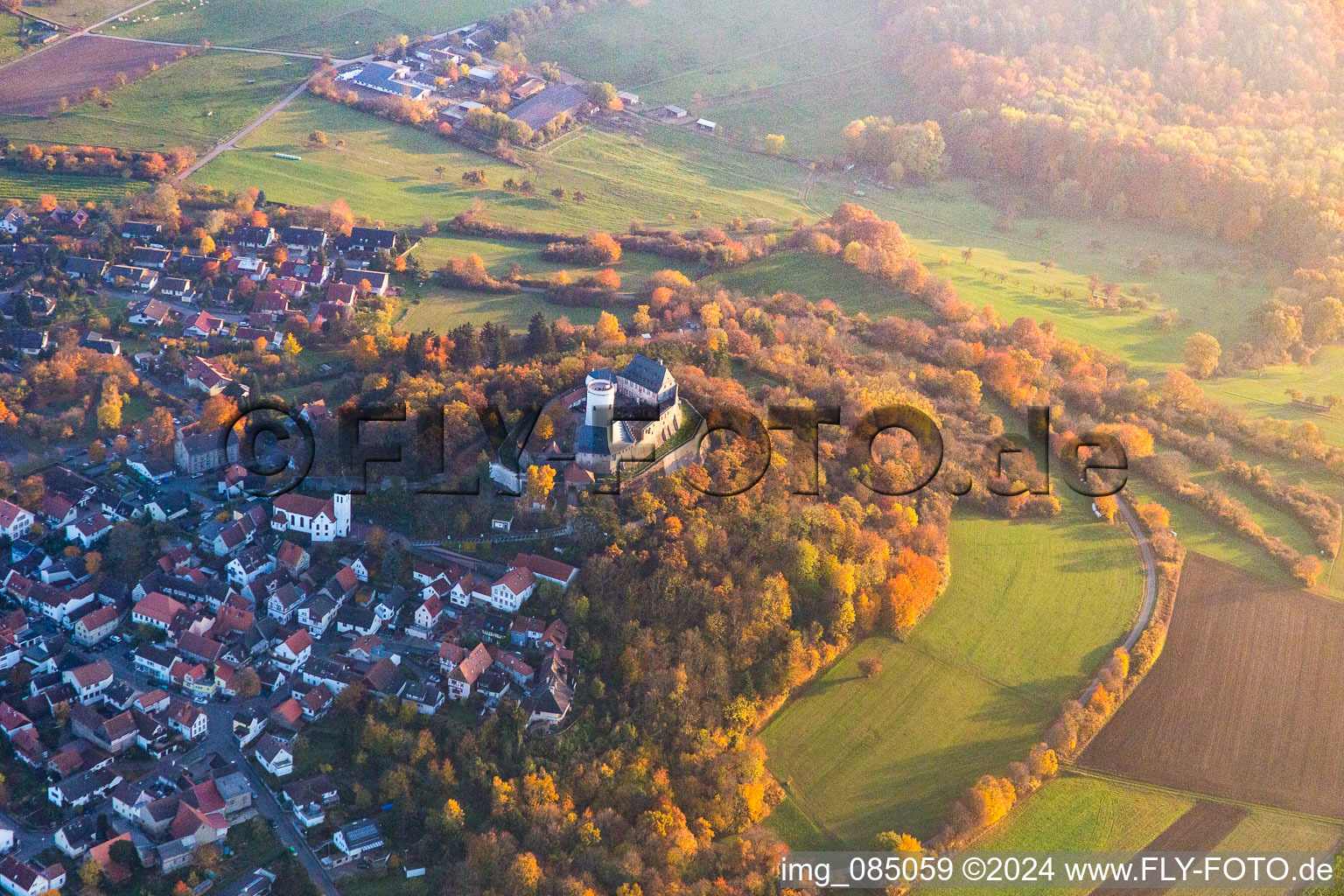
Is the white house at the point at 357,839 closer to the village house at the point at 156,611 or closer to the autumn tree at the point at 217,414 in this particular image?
the village house at the point at 156,611

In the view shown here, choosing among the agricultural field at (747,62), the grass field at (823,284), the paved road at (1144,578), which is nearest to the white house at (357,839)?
the paved road at (1144,578)

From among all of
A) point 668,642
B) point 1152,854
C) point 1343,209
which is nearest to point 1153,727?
point 1152,854

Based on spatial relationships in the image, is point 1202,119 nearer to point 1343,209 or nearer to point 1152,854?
point 1343,209

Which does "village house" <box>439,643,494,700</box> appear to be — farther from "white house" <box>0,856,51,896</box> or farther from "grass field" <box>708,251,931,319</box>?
"grass field" <box>708,251,931,319</box>

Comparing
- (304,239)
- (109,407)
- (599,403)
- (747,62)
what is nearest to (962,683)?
(599,403)

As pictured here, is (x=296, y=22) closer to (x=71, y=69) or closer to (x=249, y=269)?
(x=71, y=69)

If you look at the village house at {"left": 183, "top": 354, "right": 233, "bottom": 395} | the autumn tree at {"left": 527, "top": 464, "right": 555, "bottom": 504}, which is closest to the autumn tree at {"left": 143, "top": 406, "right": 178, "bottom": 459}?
the village house at {"left": 183, "top": 354, "right": 233, "bottom": 395}
